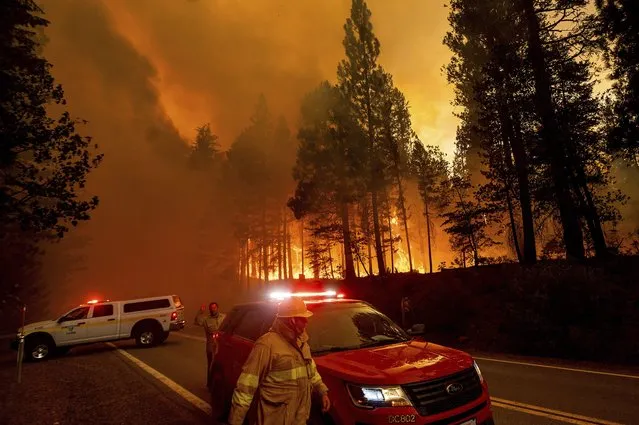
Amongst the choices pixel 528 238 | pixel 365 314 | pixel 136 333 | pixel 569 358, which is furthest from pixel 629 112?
pixel 136 333

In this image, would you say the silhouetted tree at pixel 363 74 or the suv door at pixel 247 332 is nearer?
the suv door at pixel 247 332

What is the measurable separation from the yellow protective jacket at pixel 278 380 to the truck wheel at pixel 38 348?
16713 millimetres

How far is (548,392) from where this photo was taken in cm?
741

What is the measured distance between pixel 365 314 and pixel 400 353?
1.08m

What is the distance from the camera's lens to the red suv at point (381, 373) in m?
3.65

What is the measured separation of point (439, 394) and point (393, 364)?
1.62ft

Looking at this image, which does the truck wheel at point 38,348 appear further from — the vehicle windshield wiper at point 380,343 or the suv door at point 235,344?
the vehicle windshield wiper at point 380,343

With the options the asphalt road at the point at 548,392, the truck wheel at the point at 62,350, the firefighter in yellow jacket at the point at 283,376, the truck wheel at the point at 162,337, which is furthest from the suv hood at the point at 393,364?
the truck wheel at the point at 62,350

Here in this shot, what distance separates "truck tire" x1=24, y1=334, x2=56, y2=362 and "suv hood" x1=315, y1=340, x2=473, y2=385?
16510mm

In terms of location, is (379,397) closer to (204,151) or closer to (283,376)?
(283,376)

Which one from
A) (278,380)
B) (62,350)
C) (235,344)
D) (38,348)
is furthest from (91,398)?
(62,350)

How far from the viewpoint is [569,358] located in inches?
455

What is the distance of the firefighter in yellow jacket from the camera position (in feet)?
10.9

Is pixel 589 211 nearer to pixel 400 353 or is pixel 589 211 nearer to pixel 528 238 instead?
pixel 528 238
